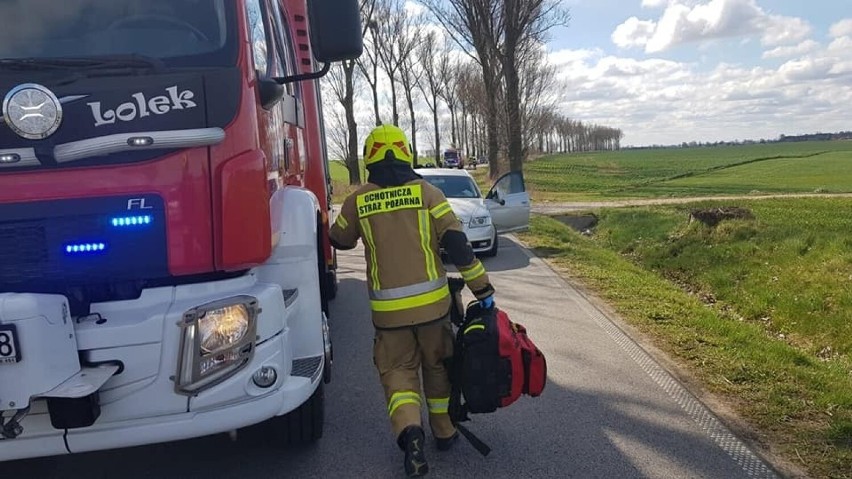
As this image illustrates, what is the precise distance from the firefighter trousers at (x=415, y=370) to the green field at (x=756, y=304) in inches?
78.3

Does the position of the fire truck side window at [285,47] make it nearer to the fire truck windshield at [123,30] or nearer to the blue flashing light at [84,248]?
the fire truck windshield at [123,30]

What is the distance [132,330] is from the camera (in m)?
2.77

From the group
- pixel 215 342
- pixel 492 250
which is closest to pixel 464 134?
pixel 492 250

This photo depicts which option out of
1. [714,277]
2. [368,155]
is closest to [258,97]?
[368,155]

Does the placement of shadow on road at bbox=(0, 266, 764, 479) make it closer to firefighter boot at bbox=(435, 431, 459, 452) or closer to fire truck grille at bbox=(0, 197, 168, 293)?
firefighter boot at bbox=(435, 431, 459, 452)

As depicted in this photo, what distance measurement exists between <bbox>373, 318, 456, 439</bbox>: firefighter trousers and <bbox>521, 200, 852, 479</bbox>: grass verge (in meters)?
1.99

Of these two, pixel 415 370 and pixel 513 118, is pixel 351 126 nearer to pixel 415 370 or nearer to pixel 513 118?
pixel 513 118

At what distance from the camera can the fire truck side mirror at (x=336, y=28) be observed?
3.48 metres

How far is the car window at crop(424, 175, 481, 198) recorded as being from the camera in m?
13.1

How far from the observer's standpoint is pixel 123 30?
3.12m

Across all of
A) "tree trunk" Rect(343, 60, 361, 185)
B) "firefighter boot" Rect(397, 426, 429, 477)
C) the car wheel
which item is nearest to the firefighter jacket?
"firefighter boot" Rect(397, 426, 429, 477)

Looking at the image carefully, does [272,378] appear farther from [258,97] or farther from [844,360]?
[844,360]

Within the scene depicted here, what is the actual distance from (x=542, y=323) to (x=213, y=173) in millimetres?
5032

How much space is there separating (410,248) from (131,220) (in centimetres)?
152
